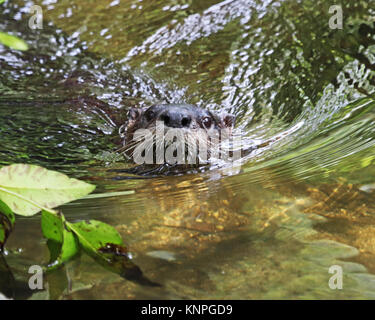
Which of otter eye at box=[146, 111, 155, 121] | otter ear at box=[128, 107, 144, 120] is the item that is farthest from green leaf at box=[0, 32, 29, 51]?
otter ear at box=[128, 107, 144, 120]

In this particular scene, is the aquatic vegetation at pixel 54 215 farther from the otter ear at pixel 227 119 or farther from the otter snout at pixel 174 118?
the otter ear at pixel 227 119

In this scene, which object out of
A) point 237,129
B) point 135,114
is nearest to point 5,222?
point 135,114

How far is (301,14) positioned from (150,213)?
13.6ft

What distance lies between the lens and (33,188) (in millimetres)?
1674

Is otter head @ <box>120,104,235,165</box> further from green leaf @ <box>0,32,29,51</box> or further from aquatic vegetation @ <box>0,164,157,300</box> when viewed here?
green leaf @ <box>0,32,29,51</box>

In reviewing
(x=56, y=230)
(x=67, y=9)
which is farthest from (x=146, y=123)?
(x=67, y=9)

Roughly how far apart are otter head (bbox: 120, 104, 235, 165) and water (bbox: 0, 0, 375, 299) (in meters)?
0.20

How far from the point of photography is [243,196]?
7.60 feet

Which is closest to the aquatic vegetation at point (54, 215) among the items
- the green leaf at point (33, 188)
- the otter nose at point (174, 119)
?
the green leaf at point (33, 188)

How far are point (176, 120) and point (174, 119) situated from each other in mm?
15

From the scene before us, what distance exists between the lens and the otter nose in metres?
3.42

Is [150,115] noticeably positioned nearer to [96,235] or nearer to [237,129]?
[237,129]

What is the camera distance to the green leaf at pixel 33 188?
166 cm
